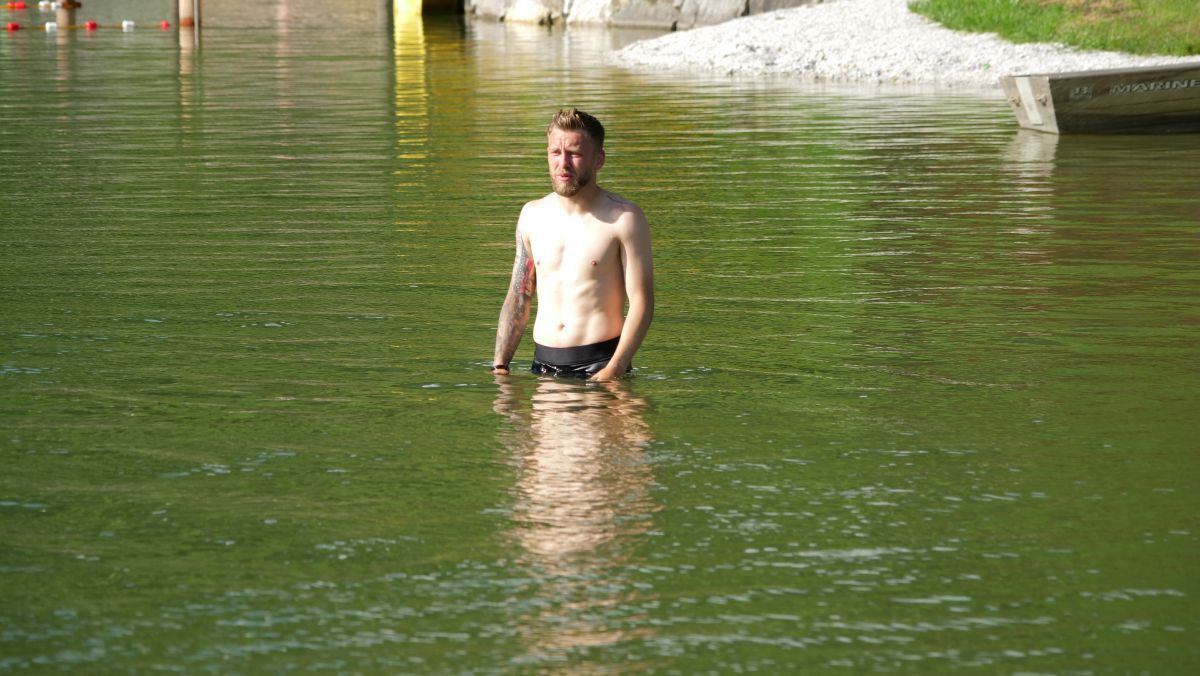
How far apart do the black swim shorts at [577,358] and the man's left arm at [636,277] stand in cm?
33

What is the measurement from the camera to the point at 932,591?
235 inches

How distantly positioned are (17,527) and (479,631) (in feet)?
6.95

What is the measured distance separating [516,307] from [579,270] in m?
0.49

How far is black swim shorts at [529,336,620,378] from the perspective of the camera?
355 inches

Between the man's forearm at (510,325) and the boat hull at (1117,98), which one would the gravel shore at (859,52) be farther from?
the man's forearm at (510,325)

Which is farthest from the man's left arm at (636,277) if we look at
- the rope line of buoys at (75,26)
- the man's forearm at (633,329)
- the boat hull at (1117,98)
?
the rope line of buoys at (75,26)

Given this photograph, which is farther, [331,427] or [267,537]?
[331,427]

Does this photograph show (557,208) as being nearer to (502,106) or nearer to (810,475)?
(810,475)

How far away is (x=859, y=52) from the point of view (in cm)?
3278

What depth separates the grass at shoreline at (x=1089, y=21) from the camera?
102ft

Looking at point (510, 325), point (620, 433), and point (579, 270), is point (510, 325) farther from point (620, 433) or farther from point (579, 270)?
point (620, 433)

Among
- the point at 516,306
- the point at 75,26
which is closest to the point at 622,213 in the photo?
the point at 516,306

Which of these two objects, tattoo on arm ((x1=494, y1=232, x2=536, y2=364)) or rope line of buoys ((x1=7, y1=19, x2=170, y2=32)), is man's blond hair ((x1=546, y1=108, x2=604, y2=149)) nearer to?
tattoo on arm ((x1=494, y1=232, x2=536, y2=364))

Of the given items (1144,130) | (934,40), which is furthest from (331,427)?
(934,40)
